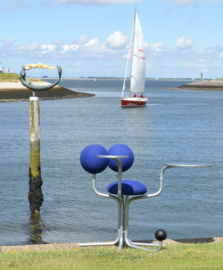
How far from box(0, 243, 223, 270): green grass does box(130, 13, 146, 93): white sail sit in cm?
6994

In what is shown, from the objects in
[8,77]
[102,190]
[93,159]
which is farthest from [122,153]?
[8,77]

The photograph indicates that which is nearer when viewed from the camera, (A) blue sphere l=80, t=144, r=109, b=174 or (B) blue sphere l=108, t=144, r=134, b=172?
→ (A) blue sphere l=80, t=144, r=109, b=174

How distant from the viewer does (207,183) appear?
2306 centimetres

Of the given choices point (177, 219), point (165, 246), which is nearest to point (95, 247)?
point (165, 246)

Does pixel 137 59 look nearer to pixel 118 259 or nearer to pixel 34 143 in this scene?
pixel 34 143

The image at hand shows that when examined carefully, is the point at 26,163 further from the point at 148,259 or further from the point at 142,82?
the point at 142,82

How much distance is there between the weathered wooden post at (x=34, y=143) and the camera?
16000 mm

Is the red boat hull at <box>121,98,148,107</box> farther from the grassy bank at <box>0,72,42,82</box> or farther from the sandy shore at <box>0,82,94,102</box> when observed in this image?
the grassy bank at <box>0,72,42,82</box>

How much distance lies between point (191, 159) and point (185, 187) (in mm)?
8863

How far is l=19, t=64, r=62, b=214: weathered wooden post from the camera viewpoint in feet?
52.5

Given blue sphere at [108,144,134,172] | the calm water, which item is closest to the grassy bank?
the calm water

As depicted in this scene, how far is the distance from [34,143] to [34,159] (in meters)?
0.67

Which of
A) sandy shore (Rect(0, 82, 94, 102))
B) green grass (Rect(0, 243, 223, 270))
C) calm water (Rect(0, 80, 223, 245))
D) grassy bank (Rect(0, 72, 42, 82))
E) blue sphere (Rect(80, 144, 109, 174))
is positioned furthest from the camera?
grassy bank (Rect(0, 72, 42, 82))

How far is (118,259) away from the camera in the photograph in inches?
359
